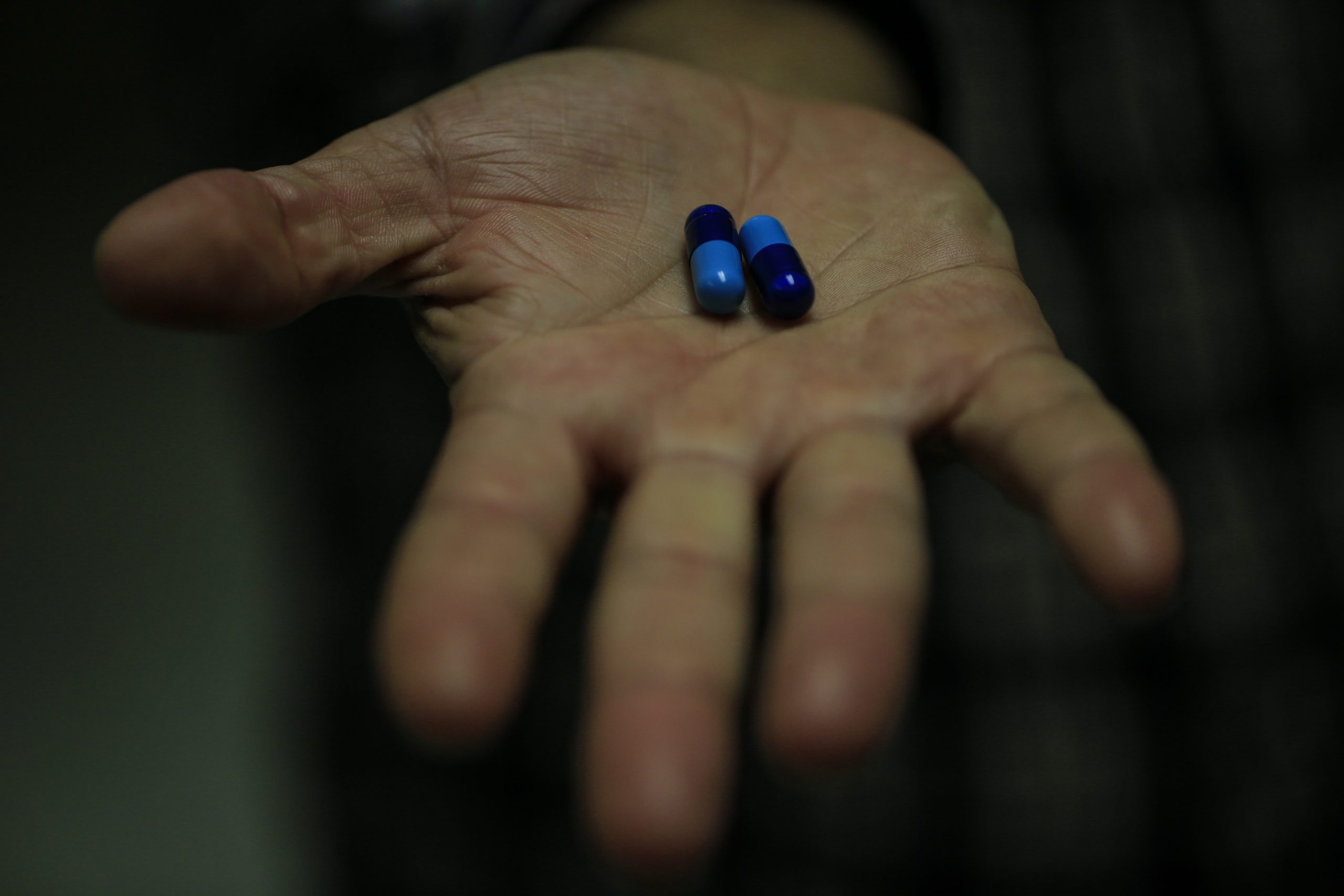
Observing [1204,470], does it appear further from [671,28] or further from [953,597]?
[671,28]

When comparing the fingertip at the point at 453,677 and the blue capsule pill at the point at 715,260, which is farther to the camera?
the blue capsule pill at the point at 715,260

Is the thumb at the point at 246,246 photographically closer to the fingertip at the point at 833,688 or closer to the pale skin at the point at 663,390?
the pale skin at the point at 663,390

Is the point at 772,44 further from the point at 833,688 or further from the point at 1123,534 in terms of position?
the point at 833,688

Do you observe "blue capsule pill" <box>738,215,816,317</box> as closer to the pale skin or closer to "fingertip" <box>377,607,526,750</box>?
the pale skin

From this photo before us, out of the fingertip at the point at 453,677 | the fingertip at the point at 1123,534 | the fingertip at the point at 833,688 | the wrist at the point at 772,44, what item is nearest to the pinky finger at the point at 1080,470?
the fingertip at the point at 1123,534

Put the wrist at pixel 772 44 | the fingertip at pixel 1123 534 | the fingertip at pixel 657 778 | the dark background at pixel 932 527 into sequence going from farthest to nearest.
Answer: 1. the dark background at pixel 932 527
2. the wrist at pixel 772 44
3. the fingertip at pixel 1123 534
4. the fingertip at pixel 657 778

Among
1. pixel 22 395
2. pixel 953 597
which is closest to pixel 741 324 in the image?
pixel 953 597

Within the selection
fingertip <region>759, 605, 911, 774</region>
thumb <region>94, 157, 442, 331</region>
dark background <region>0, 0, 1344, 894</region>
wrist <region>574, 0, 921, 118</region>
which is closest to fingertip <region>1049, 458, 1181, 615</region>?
fingertip <region>759, 605, 911, 774</region>

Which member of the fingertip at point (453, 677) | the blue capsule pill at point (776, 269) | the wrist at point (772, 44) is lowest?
the fingertip at point (453, 677)
